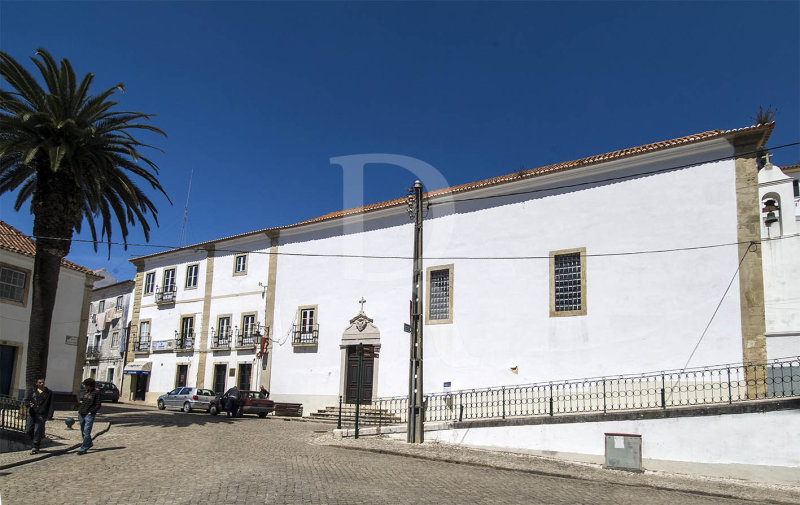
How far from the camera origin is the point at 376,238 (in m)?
26.8

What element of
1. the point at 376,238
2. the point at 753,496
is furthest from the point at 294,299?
the point at 753,496

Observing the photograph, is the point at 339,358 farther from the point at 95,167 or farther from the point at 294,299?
the point at 95,167

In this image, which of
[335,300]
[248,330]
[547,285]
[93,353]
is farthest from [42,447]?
[93,353]

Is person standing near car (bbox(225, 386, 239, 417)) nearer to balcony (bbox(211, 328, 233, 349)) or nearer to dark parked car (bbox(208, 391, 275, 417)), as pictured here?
dark parked car (bbox(208, 391, 275, 417))

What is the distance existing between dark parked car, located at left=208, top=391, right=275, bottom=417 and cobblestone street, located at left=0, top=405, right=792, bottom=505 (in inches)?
395

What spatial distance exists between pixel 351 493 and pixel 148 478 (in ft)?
11.7

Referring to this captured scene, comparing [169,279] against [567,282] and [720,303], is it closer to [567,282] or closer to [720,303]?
[567,282]

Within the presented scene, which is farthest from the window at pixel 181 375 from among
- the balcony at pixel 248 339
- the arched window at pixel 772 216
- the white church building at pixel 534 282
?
the arched window at pixel 772 216

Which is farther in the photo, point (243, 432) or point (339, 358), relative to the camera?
point (339, 358)

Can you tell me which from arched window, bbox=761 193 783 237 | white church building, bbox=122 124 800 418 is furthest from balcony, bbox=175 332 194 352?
arched window, bbox=761 193 783 237

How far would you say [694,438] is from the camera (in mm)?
14062

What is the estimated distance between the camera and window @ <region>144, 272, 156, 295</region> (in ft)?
120

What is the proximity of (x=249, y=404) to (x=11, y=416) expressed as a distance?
12.3 meters

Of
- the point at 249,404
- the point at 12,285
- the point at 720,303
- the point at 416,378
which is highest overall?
the point at 12,285
